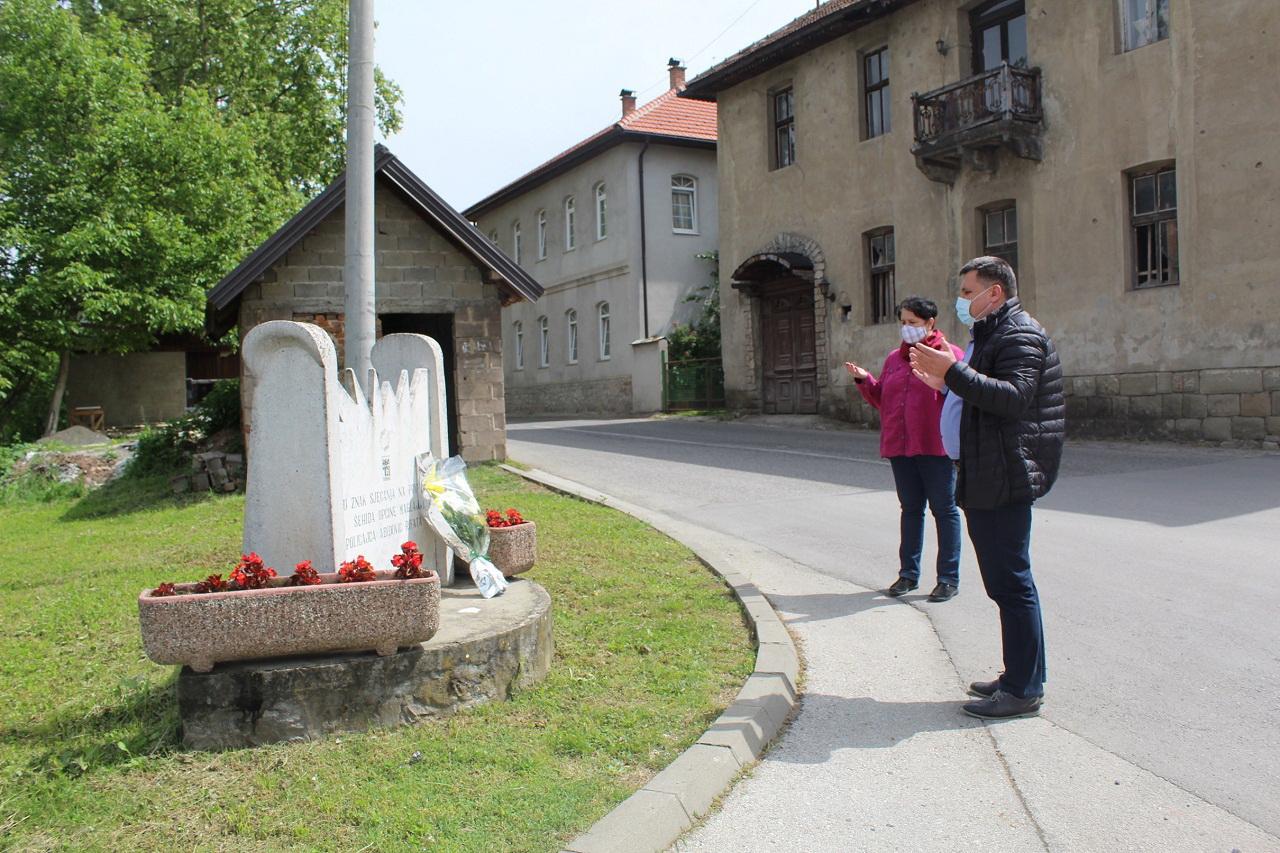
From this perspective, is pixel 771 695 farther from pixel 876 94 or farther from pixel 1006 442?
pixel 876 94

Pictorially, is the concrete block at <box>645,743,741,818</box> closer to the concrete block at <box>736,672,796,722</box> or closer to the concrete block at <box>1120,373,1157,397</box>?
the concrete block at <box>736,672,796,722</box>

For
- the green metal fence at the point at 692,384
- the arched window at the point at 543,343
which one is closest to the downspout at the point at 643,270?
the green metal fence at the point at 692,384

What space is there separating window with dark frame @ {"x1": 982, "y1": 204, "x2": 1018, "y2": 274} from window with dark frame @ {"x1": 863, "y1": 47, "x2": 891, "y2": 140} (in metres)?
3.42

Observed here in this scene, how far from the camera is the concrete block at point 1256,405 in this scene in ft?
48.4

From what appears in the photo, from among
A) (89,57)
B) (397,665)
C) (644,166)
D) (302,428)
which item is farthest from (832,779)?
(644,166)

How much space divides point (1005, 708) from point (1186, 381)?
13.6 metres

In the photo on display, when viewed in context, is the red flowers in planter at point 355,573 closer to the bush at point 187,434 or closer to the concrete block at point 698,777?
the concrete block at point 698,777

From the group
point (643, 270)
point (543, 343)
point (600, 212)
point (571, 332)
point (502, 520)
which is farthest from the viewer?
point (543, 343)

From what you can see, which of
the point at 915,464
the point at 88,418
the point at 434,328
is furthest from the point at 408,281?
the point at 88,418

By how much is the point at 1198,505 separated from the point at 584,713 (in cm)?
777

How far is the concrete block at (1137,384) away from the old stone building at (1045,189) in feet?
0.08

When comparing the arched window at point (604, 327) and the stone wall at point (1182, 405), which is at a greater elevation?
the arched window at point (604, 327)

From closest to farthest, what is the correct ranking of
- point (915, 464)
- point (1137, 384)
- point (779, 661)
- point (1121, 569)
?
1. point (779, 661)
2. point (915, 464)
3. point (1121, 569)
4. point (1137, 384)

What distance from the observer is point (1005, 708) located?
4.33 meters
